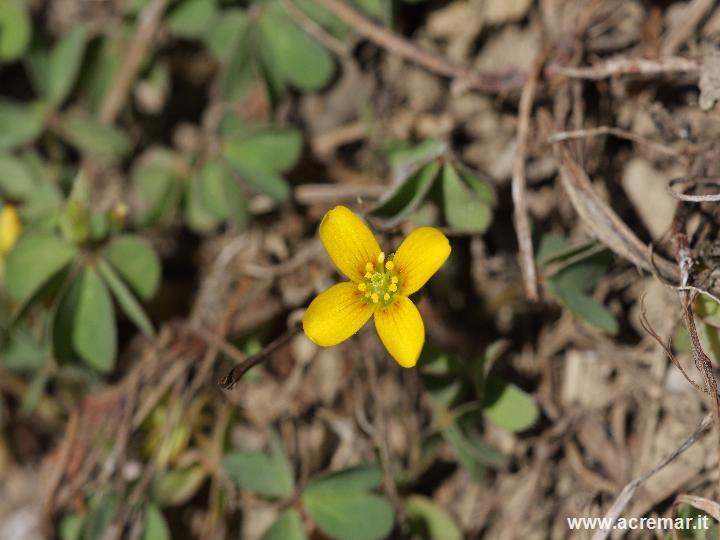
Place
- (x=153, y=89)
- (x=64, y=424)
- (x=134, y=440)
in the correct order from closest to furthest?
(x=134, y=440) < (x=64, y=424) < (x=153, y=89)

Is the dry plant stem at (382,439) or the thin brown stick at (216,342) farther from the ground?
the thin brown stick at (216,342)

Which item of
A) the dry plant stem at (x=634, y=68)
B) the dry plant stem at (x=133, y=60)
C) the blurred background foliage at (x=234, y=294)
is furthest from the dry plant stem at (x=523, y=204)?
the dry plant stem at (x=133, y=60)

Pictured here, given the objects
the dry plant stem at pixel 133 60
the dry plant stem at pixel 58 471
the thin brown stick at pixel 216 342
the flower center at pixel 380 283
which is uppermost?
the dry plant stem at pixel 133 60

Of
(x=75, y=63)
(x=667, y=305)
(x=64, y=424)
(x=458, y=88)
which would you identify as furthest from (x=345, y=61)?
(x=64, y=424)

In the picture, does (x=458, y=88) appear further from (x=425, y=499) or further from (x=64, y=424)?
(x=64, y=424)

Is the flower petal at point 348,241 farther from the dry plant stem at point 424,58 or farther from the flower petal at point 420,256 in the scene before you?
the dry plant stem at point 424,58

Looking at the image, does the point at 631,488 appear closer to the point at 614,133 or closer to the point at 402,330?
the point at 402,330

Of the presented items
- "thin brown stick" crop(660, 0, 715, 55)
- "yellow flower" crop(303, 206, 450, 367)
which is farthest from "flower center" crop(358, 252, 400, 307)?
"thin brown stick" crop(660, 0, 715, 55)

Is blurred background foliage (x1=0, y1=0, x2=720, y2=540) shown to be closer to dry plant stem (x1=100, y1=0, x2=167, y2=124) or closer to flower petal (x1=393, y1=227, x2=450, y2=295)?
dry plant stem (x1=100, y1=0, x2=167, y2=124)
